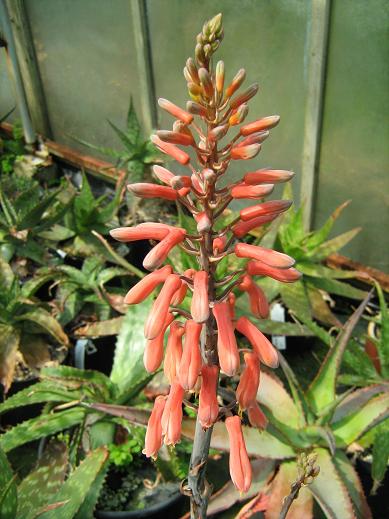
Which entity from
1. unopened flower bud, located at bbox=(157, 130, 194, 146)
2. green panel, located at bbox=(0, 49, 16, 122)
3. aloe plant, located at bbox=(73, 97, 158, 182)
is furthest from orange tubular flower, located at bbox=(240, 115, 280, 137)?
green panel, located at bbox=(0, 49, 16, 122)

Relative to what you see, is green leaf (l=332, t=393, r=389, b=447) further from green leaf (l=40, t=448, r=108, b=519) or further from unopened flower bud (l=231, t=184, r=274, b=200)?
unopened flower bud (l=231, t=184, r=274, b=200)

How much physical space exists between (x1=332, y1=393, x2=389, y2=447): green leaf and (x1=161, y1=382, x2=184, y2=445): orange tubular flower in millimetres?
907

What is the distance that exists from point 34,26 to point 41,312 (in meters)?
2.92

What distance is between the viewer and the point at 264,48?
2885mm

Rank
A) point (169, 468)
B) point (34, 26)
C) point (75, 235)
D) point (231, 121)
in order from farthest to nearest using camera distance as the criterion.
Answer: point (34, 26) → point (75, 235) → point (169, 468) → point (231, 121)

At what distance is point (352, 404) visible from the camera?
1871 mm

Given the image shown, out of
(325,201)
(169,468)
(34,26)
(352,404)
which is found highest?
(34,26)

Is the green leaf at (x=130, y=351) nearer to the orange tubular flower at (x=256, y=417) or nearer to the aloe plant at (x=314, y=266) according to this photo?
the aloe plant at (x=314, y=266)

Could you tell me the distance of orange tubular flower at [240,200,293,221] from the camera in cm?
107

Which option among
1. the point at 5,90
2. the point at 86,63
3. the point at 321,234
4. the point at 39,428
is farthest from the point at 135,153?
the point at 5,90

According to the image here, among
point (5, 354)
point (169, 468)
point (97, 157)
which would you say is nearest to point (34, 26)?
point (97, 157)

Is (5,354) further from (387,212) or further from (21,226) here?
(387,212)

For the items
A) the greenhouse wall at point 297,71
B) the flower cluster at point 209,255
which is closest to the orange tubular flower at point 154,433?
the flower cluster at point 209,255

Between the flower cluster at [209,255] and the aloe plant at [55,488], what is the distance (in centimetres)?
54
